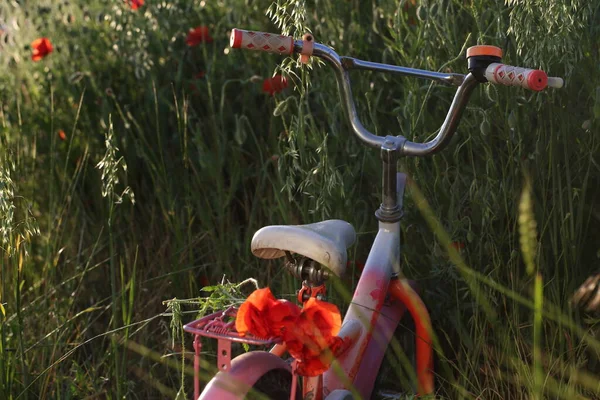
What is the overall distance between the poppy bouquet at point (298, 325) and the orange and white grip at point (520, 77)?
55 cm

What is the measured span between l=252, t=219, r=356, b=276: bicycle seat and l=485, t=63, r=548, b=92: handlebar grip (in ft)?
1.47

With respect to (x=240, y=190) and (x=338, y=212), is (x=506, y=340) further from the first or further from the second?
(x=240, y=190)

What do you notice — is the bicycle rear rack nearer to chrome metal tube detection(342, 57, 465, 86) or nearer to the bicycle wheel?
the bicycle wheel

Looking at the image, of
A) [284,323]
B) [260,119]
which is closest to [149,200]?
[260,119]

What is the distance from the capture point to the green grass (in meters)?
2.31

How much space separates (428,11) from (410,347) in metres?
0.91

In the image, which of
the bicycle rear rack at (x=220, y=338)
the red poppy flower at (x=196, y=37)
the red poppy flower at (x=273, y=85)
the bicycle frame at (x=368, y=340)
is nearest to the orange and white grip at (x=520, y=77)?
the bicycle frame at (x=368, y=340)

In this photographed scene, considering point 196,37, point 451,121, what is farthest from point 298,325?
point 196,37

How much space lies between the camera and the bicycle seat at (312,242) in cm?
186

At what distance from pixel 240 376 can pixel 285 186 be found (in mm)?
731

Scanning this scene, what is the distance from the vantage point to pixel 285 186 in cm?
236

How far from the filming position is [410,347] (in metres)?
2.57

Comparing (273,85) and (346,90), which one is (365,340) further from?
(273,85)

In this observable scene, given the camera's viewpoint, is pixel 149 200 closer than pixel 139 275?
No
